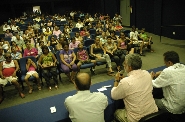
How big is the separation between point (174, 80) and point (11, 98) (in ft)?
13.6

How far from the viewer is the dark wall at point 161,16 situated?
389 inches

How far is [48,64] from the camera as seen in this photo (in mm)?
5320

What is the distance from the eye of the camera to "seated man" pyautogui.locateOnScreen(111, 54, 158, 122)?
2219mm

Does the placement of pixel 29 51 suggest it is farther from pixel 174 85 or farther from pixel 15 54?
pixel 174 85

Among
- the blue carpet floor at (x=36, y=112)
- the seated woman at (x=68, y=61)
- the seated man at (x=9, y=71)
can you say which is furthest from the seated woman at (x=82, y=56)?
the blue carpet floor at (x=36, y=112)

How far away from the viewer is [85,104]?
6.77ft

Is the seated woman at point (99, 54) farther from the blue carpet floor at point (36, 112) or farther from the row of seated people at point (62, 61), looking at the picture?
the blue carpet floor at point (36, 112)

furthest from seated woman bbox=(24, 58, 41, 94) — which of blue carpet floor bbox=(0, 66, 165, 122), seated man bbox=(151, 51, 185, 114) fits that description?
seated man bbox=(151, 51, 185, 114)

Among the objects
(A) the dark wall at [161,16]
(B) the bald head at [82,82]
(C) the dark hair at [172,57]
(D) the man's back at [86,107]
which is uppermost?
(A) the dark wall at [161,16]

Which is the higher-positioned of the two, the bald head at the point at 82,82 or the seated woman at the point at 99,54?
the bald head at the point at 82,82

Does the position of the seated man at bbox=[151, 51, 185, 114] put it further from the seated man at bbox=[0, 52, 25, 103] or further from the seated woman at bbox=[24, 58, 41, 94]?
the seated man at bbox=[0, 52, 25, 103]

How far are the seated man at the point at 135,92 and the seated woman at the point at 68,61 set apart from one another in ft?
10.6

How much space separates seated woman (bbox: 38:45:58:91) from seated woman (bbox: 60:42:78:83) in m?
0.26

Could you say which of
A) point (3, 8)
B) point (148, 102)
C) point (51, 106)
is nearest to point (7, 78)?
point (51, 106)
